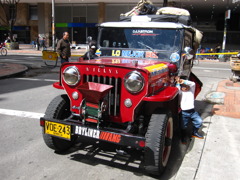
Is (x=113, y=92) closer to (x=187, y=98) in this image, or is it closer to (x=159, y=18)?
(x=187, y=98)

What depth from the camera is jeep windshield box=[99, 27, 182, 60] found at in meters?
4.36

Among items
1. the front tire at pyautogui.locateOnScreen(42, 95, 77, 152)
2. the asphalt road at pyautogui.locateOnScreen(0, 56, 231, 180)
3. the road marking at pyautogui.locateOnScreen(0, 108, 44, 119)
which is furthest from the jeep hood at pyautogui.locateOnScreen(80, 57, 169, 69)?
the road marking at pyautogui.locateOnScreen(0, 108, 44, 119)

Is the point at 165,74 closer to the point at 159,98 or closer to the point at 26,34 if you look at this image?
the point at 159,98

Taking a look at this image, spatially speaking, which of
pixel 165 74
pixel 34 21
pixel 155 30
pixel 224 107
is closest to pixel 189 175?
pixel 165 74

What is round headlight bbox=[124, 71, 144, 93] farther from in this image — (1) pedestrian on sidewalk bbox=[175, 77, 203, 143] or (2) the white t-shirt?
(2) the white t-shirt

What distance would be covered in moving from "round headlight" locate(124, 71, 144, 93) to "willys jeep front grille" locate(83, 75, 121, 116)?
15 centimetres

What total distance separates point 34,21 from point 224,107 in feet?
119

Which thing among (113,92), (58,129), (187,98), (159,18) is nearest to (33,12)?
(159,18)

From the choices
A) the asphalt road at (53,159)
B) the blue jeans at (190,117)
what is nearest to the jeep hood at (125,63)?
the blue jeans at (190,117)

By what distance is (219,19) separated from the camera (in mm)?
37875

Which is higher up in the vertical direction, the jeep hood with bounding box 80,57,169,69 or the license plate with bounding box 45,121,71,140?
the jeep hood with bounding box 80,57,169,69

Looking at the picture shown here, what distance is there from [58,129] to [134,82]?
1237 mm

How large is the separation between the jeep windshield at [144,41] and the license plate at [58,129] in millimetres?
1871

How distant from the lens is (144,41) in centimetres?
451
